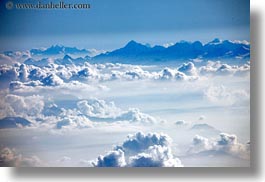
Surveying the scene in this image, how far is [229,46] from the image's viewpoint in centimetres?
405

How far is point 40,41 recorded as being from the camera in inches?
162

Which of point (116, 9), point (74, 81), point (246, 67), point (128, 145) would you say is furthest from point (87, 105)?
point (246, 67)

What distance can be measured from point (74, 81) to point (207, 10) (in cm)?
134

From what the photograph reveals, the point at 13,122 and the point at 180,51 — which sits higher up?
the point at 180,51

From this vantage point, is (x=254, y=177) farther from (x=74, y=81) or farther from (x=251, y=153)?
(x=74, y=81)

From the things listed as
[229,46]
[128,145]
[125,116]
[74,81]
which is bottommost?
[128,145]

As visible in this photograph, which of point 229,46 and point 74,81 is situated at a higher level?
point 229,46

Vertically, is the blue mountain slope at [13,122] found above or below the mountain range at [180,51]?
below

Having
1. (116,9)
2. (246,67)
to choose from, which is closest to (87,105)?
(116,9)

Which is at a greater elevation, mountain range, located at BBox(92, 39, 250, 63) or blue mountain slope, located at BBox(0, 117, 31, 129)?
mountain range, located at BBox(92, 39, 250, 63)

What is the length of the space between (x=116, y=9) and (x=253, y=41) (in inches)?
48.9

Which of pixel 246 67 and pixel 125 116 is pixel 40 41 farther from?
pixel 246 67

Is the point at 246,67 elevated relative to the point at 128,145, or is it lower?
elevated

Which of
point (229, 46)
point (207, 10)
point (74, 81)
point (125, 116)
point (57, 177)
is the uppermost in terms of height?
point (207, 10)
